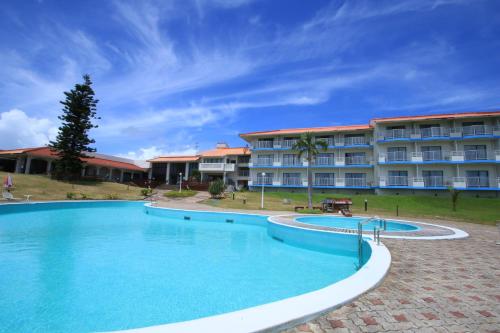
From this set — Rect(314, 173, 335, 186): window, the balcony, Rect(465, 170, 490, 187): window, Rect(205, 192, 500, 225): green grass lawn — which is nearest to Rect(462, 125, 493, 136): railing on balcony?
Rect(465, 170, 490, 187): window

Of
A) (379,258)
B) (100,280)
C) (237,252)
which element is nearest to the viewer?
(379,258)

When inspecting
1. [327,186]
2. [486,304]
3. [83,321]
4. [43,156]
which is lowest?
[83,321]

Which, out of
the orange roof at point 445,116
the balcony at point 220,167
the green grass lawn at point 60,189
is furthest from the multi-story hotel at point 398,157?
the green grass lawn at point 60,189

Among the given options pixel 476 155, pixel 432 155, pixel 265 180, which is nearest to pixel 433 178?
pixel 432 155

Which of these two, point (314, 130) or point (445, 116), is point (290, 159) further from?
point (445, 116)

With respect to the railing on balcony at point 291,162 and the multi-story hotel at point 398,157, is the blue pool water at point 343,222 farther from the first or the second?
the railing on balcony at point 291,162

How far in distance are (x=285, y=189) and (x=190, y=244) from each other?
26.8 meters

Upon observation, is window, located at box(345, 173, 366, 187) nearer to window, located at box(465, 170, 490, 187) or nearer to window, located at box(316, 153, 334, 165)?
window, located at box(316, 153, 334, 165)

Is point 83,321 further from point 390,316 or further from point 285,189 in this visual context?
point 285,189

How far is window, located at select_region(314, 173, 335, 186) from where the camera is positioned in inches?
1343

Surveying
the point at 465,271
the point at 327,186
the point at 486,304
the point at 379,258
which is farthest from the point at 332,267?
the point at 327,186

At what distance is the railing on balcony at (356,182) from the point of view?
32.9m

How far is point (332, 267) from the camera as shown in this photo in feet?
27.2

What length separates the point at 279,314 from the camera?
9.73 ft
